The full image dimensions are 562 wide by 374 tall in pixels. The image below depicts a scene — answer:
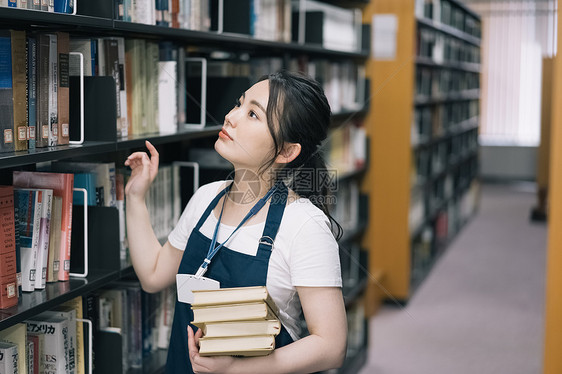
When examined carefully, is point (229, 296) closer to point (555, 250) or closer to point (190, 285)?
point (190, 285)

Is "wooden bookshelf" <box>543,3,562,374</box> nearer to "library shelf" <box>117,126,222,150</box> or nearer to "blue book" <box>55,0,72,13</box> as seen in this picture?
"library shelf" <box>117,126,222,150</box>

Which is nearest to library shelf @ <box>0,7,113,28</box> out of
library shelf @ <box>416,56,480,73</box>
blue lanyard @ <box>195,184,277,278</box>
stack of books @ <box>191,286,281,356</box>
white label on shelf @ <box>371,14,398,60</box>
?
blue lanyard @ <box>195,184,277,278</box>

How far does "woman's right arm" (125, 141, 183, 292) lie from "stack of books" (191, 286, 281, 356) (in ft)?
1.23

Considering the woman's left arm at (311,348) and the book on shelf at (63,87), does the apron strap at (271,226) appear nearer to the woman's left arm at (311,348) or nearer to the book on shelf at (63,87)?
the woman's left arm at (311,348)

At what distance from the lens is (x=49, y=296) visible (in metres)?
1.52

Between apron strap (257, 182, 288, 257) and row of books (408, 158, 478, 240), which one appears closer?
apron strap (257, 182, 288, 257)

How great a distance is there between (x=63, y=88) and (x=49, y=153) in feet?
0.63

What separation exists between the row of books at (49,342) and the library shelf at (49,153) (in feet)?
1.24

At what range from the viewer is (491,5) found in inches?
371

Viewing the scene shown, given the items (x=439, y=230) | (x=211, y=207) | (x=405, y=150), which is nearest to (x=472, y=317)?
(x=405, y=150)

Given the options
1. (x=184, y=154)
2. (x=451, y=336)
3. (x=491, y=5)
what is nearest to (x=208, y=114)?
(x=184, y=154)

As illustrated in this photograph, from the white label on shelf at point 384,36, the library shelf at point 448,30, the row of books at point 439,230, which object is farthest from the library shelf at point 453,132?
the library shelf at point 448,30

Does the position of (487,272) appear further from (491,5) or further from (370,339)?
(491,5)

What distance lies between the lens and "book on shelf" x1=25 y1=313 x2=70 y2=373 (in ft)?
5.25
